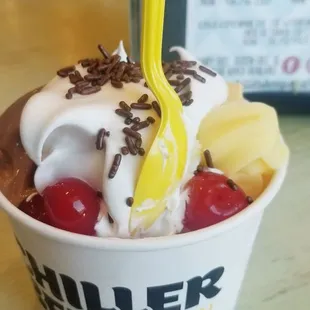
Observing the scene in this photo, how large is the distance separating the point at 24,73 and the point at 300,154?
1.42 feet

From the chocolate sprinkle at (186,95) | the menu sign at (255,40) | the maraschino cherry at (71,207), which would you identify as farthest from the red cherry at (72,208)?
the menu sign at (255,40)

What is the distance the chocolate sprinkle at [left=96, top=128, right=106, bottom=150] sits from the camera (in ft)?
1.47

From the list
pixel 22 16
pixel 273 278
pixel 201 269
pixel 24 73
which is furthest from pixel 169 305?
pixel 22 16

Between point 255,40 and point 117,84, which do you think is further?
point 255,40

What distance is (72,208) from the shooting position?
17.5 inches

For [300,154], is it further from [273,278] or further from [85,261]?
[85,261]

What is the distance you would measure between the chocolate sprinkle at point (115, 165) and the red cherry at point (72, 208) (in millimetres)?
33

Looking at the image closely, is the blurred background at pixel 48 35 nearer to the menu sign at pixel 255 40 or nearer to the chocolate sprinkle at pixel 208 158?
the menu sign at pixel 255 40

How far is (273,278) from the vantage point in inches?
24.0

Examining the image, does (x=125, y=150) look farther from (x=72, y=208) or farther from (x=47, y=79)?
(x=47, y=79)

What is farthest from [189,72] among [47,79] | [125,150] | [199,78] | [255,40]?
[47,79]

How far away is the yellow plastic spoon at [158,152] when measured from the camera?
1.44 ft

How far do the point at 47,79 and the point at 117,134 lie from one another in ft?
1.65

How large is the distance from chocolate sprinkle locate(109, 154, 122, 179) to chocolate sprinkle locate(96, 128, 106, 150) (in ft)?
0.06
